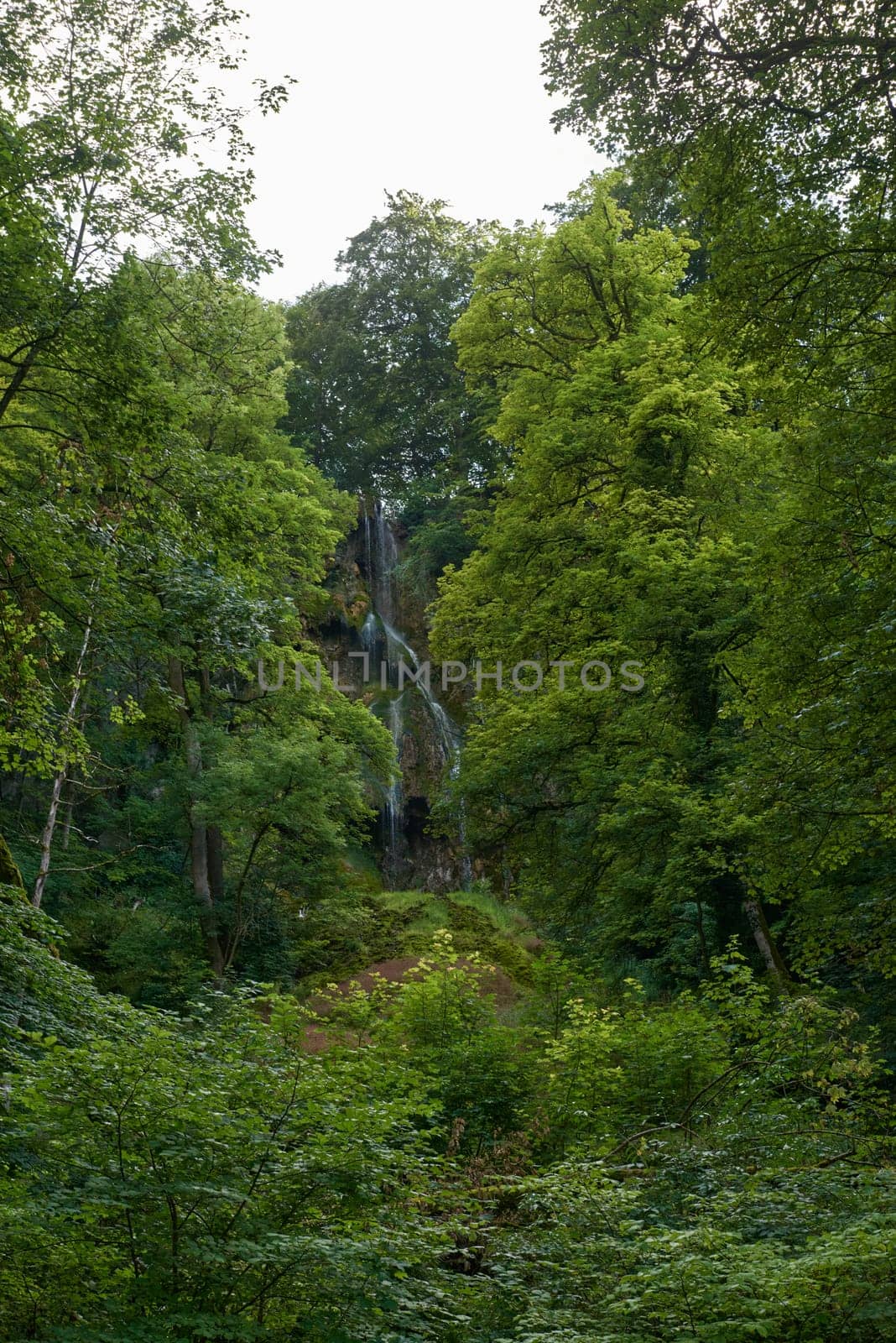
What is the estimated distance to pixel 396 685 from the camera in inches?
973

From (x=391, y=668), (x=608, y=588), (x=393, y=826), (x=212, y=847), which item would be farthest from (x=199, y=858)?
(x=391, y=668)

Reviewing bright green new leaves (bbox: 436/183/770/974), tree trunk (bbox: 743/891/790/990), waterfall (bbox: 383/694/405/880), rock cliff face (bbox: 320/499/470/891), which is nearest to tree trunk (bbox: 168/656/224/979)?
bright green new leaves (bbox: 436/183/770/974)

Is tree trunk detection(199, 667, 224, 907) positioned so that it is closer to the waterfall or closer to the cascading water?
the cascading water

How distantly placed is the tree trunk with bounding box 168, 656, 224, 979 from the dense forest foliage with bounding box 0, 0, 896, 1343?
15 cm

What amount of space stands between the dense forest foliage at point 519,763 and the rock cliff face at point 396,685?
4.70 metres

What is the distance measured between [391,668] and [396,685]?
509 mm

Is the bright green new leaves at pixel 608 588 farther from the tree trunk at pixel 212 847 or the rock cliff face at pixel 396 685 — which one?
the rock cliff face at pixel 396 685

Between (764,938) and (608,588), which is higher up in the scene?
(608,588)

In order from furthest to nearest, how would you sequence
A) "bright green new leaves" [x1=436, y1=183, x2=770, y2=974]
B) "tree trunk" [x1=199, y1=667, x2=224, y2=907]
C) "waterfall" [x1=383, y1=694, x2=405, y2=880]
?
1. "waterfall" [x1=383, y1=694, x2=405, y2=880]
2. "tree trunk" [x1=199, y1=667, x2=224, y2=907]
3. "bright green new leaves" [x1=436, y1=183, x2=770, y2=974]

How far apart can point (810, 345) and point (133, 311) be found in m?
4.83

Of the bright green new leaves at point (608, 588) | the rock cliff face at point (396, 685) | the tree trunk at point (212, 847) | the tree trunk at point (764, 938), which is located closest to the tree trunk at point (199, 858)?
the tree trunk at point (212, 847)

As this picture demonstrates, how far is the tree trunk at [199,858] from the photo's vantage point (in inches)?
588

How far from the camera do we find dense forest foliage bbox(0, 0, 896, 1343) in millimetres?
4176

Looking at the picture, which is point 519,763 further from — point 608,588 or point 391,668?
point 391,668
